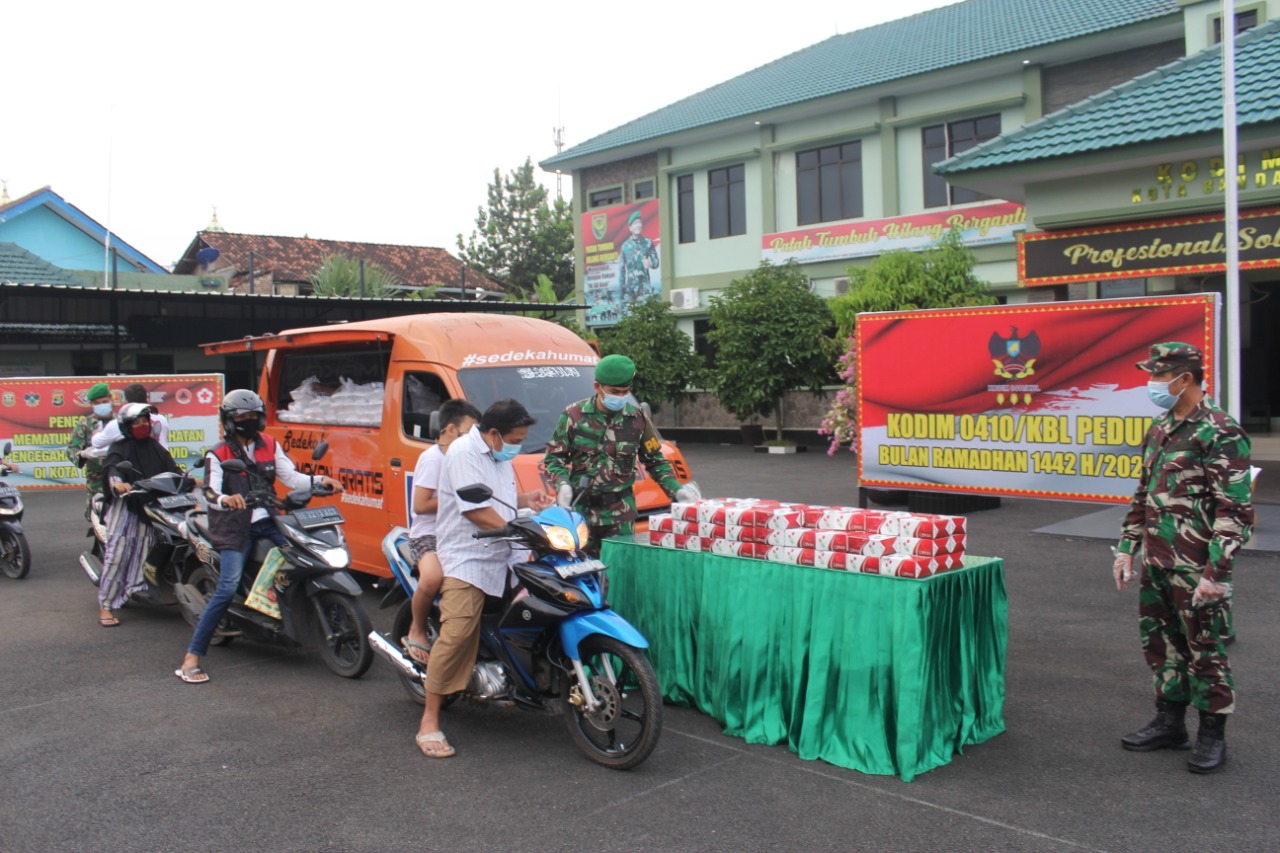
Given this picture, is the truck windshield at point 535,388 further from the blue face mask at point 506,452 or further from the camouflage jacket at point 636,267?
the camouflage jacket at point 636,267

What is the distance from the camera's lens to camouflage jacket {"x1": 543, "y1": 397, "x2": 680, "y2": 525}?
6480 millimetres

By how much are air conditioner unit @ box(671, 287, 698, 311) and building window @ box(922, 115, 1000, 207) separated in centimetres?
684

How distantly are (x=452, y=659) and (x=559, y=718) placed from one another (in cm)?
90

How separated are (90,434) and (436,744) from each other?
288 inches

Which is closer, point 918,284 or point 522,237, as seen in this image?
point 918,284

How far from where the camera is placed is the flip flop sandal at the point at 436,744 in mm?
5090

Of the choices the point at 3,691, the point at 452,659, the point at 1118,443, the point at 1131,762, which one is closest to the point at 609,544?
the point at 452,659

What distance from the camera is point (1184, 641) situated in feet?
16.1

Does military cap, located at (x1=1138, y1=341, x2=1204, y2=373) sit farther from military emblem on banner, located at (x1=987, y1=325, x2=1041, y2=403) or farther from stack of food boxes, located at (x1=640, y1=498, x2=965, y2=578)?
military emblem on banner, located at (x1=987, y1=325, x2=1041, y2=403)

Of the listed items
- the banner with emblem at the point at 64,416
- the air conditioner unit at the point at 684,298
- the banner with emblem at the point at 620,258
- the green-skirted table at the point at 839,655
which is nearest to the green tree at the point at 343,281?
the banner with emblem at the point at 620,258

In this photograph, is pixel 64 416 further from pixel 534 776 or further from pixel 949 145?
→ pixel 949 145

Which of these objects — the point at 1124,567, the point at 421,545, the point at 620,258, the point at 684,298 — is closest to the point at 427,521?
the point at 421,545

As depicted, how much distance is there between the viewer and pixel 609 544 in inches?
242

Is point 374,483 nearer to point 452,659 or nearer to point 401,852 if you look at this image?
point 452,659
